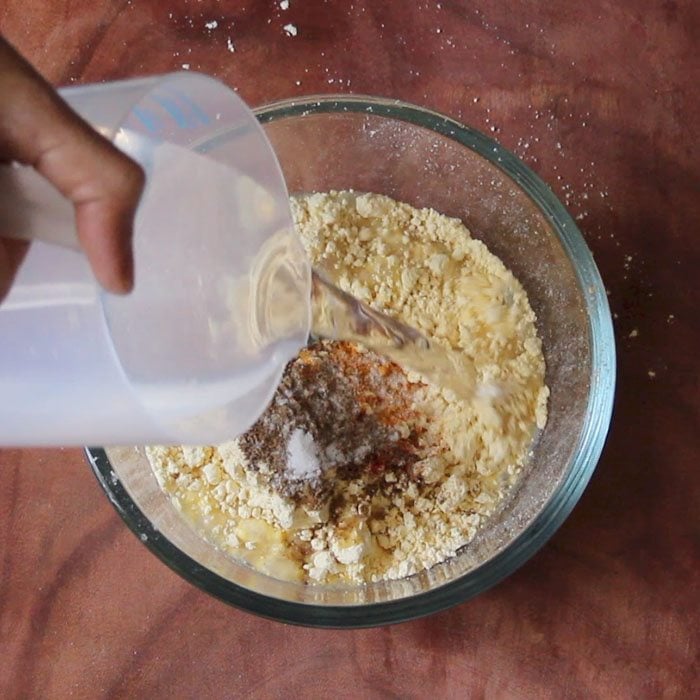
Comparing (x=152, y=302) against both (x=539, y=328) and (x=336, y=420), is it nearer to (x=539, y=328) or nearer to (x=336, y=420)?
(x=336, y=420)

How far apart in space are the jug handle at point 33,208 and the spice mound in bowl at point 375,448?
0.33 meters

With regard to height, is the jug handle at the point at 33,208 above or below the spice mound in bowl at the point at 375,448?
above

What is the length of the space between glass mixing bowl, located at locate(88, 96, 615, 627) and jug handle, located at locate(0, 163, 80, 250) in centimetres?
32

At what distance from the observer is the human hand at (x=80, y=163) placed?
0.56 meters

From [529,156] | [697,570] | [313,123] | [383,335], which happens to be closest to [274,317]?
[383,335]

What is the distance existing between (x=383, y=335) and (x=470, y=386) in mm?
101

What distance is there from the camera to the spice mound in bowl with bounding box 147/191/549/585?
0.88 meters

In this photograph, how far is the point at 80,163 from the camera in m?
0.55

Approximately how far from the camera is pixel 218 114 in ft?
2.35

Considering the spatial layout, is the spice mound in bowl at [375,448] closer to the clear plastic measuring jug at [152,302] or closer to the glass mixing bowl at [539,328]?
the glass mixing bowl at [539,328]

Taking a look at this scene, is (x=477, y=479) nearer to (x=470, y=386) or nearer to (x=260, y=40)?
(x=470, y=386)

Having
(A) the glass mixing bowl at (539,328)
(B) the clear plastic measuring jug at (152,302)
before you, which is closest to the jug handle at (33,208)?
(B) the clear plastic measuring jug at (152,302)

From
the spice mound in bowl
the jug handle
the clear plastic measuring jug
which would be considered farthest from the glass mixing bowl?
the jug handle

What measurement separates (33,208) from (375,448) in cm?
42
